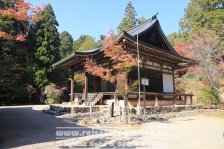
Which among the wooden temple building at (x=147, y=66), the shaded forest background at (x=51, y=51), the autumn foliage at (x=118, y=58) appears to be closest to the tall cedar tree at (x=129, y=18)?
the shaded forest background at (x=51, y=51)

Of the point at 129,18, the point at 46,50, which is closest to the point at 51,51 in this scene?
the point at 46,50

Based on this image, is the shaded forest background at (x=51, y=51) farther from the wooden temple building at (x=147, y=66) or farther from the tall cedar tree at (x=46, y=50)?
the wooden temple building at (x=147, y=66)

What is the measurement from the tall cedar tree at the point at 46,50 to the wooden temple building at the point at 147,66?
11600mm

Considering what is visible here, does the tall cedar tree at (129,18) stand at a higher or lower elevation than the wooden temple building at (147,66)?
higher

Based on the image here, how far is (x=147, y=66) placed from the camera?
18016mm

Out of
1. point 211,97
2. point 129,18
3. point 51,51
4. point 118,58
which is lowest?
point 211,97

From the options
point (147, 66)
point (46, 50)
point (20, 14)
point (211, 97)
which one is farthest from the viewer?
point (46, 50)

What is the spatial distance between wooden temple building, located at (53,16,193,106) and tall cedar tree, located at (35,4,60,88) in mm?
11600

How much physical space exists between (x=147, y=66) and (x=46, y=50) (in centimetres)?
1868

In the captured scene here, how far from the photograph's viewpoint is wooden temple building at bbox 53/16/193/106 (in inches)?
603

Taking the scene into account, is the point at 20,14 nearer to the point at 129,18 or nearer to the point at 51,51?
the point at 51,51

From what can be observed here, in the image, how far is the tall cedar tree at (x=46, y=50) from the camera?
30.2 meters

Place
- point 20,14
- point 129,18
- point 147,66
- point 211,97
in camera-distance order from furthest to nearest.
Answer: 1. point 129,18
2. point 211,97
3. point 147,66
4. point 20,14

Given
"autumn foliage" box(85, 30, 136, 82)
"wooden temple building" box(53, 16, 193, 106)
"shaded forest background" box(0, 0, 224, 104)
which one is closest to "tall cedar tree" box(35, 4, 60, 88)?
"shaded forest background" box(0, 0, 224, 104)
